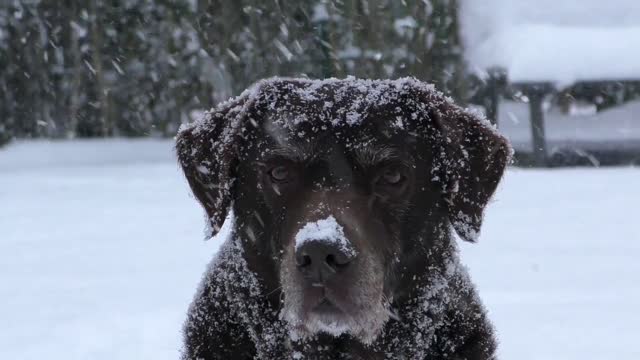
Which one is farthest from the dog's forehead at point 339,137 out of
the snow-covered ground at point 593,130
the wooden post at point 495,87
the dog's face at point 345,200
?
the wooden post at point 495,87

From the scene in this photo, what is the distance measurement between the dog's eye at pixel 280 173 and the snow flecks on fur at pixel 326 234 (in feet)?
1.07

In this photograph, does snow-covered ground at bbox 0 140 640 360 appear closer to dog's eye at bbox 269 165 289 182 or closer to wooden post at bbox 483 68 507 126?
dog's eye at bbox 269 165 289 182

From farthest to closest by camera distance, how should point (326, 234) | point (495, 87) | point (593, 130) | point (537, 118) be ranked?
point (495, 87) < point (593, 130) < point (537, 118) < point (326, 234)

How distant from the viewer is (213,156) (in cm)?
306

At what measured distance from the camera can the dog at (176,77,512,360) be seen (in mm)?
2904

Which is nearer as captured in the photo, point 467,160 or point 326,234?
point 326,234

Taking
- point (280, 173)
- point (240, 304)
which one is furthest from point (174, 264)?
point (280, 173)

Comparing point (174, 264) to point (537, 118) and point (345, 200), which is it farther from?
point (537, 118)

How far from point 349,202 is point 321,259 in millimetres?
290

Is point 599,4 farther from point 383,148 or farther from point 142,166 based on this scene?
point 383,148

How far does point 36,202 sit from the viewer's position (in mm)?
8531

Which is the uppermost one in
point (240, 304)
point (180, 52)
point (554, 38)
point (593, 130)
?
point (240, 304)

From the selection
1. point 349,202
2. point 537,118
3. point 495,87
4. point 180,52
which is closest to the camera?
point 349,202

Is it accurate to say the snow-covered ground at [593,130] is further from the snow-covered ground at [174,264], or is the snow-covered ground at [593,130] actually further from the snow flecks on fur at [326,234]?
the snow flecks on fur at [326,234]
